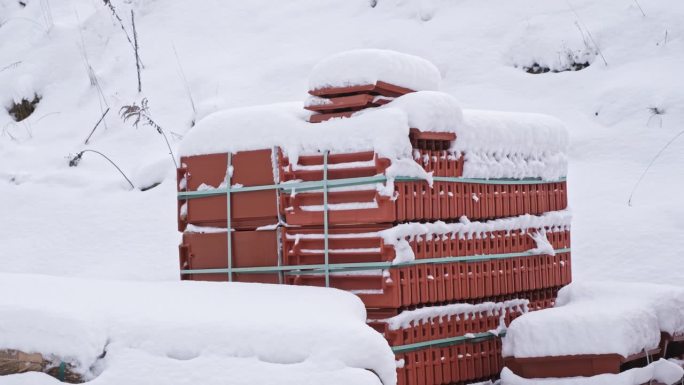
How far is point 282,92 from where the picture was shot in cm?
1289

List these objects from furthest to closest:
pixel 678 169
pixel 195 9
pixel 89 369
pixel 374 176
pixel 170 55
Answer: pixel 195 9 < pixel 170 55 < pixel 678 169 < pixel 374 176 < pixel 89 369

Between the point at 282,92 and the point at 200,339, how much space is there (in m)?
8.39

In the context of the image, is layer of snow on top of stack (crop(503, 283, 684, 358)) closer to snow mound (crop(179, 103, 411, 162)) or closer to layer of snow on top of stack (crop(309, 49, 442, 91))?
snow mound (crop(179, 103, 411, 162))

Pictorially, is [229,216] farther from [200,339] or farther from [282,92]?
[282,92]

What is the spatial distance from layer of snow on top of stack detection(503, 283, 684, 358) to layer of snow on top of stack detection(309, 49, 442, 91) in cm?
194

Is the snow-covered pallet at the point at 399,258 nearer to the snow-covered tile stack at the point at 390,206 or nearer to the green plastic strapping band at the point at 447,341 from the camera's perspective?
the snow-covered tile stack at the point at 390,206

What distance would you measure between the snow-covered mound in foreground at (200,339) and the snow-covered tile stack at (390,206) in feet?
3.04

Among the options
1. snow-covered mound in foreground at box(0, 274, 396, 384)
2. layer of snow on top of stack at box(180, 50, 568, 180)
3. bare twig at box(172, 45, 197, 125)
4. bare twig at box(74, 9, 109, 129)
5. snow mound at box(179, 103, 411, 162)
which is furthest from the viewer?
bare twig at box(74, 9, 109, 129)

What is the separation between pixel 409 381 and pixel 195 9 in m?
11.7

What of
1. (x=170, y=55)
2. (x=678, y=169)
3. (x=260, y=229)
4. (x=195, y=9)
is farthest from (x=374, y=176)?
(x=195, y=9)

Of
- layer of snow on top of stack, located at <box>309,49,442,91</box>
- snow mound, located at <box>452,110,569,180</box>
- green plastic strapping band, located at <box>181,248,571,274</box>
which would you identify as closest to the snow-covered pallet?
green plastic strapping band, located at <box>181,248,571,274</box>

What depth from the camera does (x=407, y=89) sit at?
6.66 metres

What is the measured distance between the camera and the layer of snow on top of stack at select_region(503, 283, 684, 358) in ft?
20.4

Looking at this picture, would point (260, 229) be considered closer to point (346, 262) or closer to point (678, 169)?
point (346, 262)
